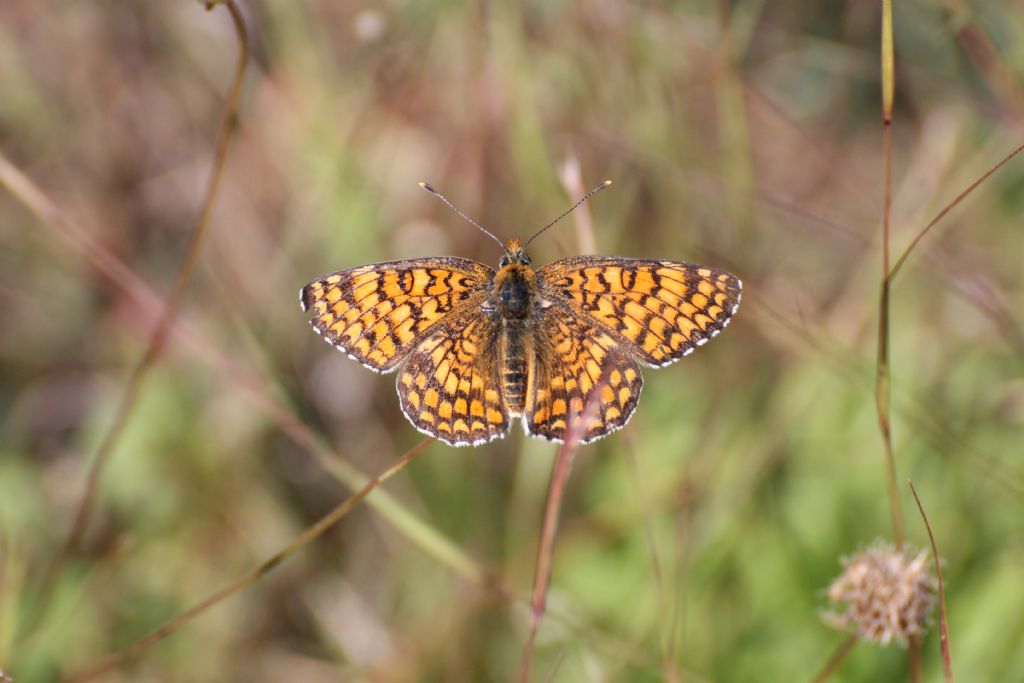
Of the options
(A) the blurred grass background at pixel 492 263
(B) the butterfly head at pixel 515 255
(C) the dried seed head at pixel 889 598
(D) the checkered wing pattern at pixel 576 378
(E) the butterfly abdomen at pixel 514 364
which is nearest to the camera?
(C) the dried seed head at pixel 889 598

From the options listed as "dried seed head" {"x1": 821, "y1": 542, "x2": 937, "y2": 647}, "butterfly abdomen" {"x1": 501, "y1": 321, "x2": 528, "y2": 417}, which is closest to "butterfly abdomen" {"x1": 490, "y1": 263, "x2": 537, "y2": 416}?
"butterfly abdomen" {"x1": 501, "y1": 321, "x2": 528, "y2": 417}

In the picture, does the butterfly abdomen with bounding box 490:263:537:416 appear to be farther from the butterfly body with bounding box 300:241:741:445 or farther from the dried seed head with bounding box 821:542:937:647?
the dried seed head with bounding box 821:542:937:647

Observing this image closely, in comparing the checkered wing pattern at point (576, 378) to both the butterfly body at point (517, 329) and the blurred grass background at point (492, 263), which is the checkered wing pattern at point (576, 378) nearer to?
the butterfly body at point (517, 329)

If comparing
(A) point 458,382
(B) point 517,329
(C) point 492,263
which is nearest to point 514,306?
(B) point 517,329

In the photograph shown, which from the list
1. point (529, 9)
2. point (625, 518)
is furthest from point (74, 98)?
point (625, 518)

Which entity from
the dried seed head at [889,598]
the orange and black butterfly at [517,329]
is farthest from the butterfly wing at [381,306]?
the dried seed head at [889,598]

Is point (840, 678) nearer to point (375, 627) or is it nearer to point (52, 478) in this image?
point (375, 627)
